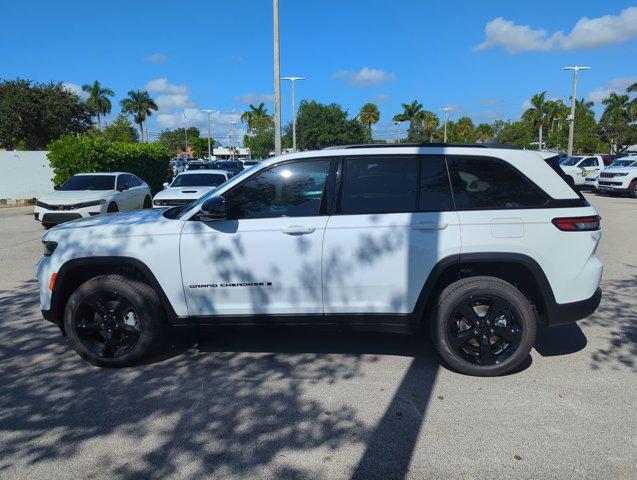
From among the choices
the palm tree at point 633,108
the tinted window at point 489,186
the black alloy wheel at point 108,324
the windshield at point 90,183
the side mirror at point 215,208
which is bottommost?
the black alloy wheel at point 108,324

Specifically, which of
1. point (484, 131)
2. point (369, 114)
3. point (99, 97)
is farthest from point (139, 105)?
point (484, 131)

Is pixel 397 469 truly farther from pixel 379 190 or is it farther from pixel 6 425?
pixel 6 425

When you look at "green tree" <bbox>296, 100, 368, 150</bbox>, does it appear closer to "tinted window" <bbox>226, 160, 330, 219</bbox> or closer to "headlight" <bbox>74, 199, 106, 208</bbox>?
"headlight" <bbox>74, 199, 106, 208</bbox>

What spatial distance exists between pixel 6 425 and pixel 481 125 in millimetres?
96677

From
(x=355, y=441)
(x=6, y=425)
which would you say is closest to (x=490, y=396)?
(x=355, y=441)

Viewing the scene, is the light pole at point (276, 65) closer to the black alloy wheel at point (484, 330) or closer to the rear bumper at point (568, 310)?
the black alloy wheel at point (484, 330)

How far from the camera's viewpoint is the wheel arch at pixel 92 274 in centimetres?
427

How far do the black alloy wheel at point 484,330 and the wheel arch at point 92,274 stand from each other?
2.37 meters

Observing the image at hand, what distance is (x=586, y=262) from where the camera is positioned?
4.06 metres

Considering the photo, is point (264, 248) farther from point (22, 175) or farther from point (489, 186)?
point (22, 175)

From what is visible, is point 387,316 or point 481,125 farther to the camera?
point 481,125

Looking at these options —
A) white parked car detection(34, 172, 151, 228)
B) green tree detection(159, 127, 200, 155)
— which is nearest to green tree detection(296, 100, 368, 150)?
white parked car detection(34, 172, 151, 228)

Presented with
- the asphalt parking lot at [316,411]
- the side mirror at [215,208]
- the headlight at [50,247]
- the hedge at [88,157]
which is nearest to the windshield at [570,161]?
the hedge at [88,157]

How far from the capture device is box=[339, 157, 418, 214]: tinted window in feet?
13.6
